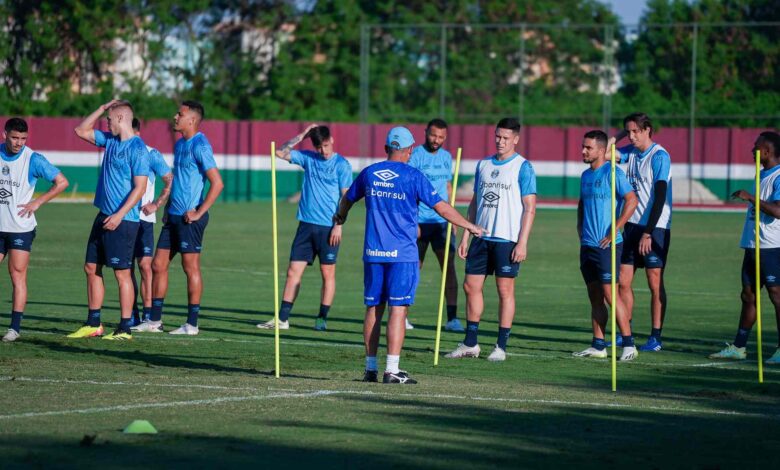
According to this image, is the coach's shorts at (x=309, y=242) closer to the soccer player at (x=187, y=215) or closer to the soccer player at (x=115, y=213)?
the soccer player at (x=187, y=215)

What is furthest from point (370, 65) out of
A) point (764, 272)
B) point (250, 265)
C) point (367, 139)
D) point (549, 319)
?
point (764, 272)

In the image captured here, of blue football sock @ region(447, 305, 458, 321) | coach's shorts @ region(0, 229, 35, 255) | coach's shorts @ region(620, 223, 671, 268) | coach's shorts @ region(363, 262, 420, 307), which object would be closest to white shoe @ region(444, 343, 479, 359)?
coach's shorts @ region(620, 223, 671, 268)

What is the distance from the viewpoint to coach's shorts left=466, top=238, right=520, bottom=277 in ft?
41.2

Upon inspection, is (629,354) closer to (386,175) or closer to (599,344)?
(599,344)

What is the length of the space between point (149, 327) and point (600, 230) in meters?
4.73

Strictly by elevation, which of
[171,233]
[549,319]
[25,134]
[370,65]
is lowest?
[549,319]

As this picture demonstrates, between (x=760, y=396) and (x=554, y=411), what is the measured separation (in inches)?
78.9

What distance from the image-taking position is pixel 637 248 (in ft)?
44.6

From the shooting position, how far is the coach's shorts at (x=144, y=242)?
1511cm

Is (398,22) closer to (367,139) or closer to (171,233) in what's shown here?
(367,139)

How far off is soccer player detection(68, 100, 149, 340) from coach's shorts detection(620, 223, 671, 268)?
473 centimetres

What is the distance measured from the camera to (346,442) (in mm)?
8008

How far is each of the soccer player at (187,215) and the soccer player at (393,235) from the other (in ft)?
12.4

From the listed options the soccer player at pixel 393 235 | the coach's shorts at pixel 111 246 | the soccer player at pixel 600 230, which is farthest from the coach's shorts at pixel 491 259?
the coach's shorts at pixel 111 246
